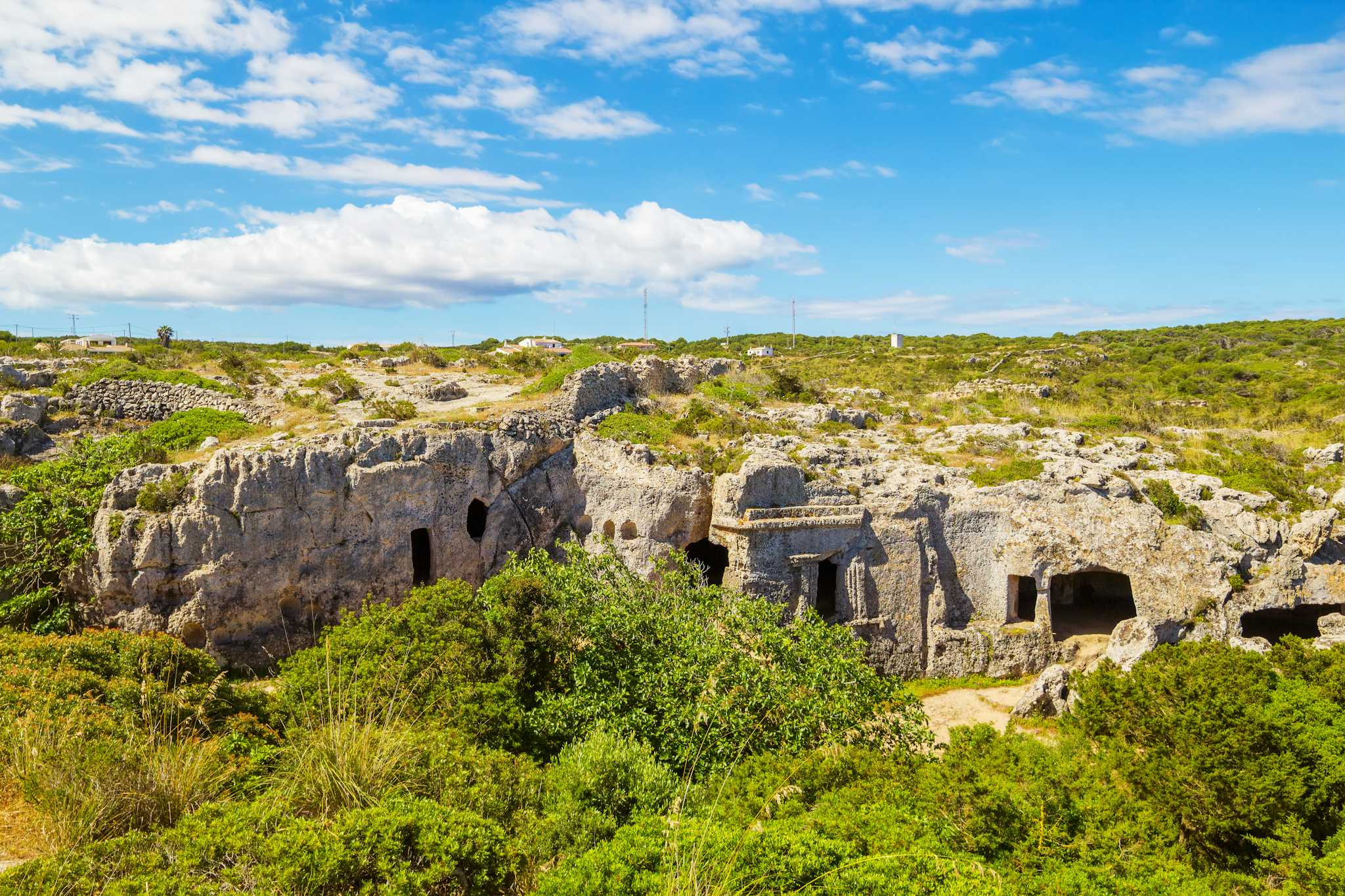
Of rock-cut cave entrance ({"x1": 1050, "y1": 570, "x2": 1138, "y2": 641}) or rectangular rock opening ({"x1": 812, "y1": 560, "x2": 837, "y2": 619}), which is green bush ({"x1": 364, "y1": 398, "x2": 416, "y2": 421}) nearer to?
rectangular rock opening ({"x1": 812, "y1": 560, "x2": 837, "y2": 619})

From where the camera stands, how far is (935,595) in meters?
19.8

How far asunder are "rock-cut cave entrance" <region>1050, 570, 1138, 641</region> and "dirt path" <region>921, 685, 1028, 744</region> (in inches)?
140

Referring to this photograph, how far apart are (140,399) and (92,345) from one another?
22.6m

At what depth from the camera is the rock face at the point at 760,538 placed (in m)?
17.2

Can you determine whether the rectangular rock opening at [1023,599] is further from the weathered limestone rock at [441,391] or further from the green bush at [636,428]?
the weathered limestone rock at [441,391]

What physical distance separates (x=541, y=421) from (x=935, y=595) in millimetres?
11831

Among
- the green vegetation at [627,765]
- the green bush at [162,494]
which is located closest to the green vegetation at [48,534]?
the green bush at [162,494]

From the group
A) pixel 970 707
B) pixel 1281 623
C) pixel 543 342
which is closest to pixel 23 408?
pixel 970 707

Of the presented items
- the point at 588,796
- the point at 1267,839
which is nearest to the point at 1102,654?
the point at 1267,839

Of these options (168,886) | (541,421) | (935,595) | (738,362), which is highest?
(738,362)

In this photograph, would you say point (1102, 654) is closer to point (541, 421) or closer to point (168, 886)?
point (541, 421)

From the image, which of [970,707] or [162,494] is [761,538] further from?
[162,494]

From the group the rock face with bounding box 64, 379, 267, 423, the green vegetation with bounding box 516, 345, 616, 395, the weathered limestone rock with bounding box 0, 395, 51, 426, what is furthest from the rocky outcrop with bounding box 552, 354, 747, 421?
the weathered limestone rock with bounding box 0, 395, 51, 426

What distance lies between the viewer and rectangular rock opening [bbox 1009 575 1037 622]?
20.1 m
